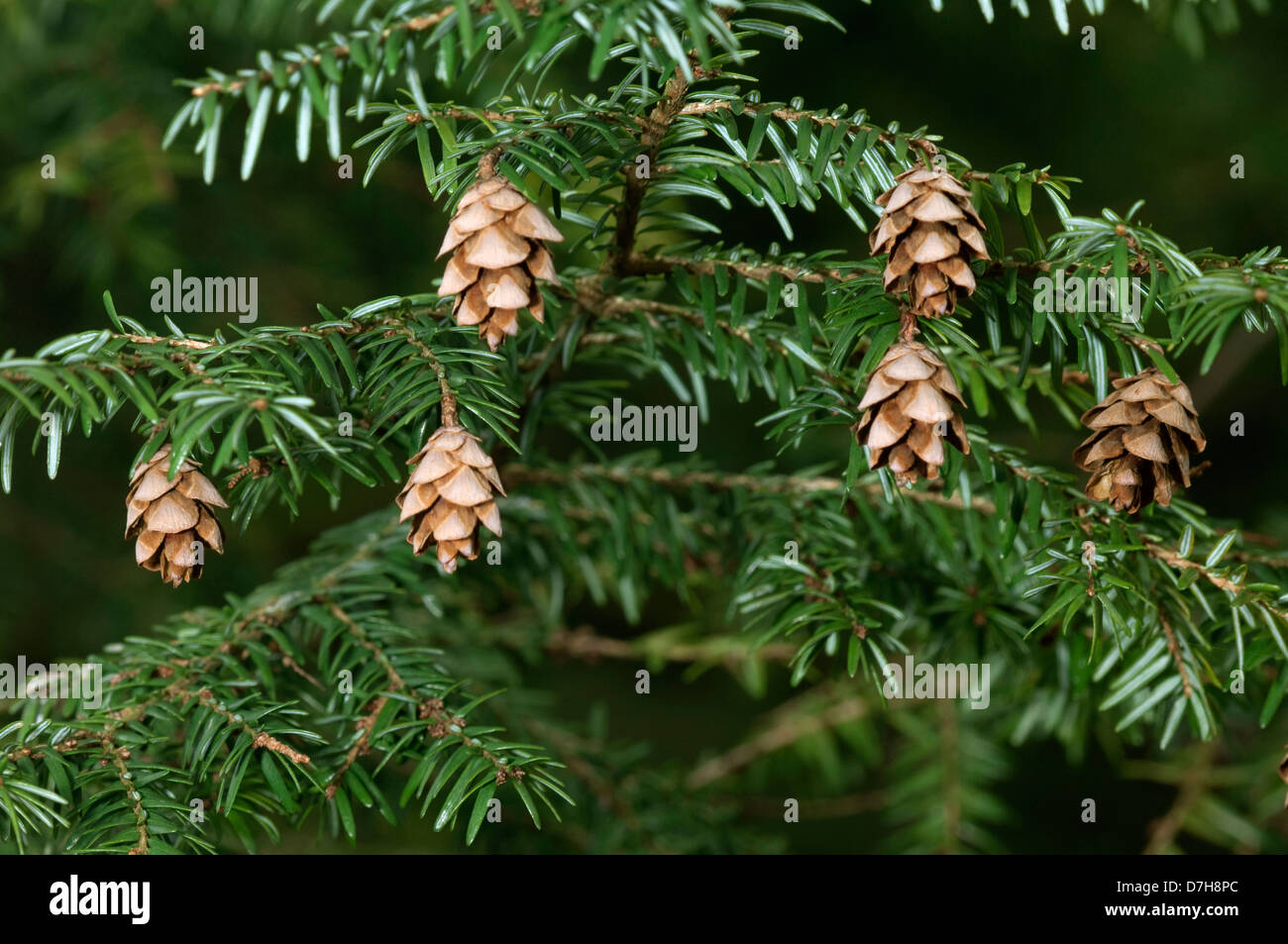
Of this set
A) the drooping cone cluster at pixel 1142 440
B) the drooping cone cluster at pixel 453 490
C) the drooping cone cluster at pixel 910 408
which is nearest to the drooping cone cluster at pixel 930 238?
the drooping cone cluster at pixel 910 408

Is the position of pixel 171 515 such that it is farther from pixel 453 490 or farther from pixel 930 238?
pixel 930 238

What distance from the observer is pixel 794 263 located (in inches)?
25.4

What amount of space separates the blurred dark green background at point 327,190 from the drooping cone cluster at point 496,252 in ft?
2.83

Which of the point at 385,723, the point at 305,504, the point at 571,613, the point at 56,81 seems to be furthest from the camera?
the point at 571,613

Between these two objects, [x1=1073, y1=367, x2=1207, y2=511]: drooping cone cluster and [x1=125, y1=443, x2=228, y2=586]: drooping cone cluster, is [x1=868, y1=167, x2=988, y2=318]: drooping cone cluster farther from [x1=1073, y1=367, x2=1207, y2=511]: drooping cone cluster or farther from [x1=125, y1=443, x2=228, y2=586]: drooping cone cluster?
[x1=125, y1=443, x2=228, y2=586]: drooping cone cluster

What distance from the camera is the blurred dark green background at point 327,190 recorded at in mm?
1340

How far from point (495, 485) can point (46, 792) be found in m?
0.31

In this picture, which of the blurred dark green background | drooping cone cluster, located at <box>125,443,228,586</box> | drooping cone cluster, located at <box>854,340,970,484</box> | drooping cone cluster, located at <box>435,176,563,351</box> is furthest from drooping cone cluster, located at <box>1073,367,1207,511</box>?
the blurred dark green background

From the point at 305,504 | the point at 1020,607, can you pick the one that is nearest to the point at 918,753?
the point at 1020,607

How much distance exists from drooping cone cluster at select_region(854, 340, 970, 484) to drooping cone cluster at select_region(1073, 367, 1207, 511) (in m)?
0.12

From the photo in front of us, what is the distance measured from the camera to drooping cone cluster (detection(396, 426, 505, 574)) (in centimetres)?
55

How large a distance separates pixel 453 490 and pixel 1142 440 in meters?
0.42

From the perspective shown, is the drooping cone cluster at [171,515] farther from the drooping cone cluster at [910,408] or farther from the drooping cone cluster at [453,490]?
the drooping cone cluster at [910,408]
